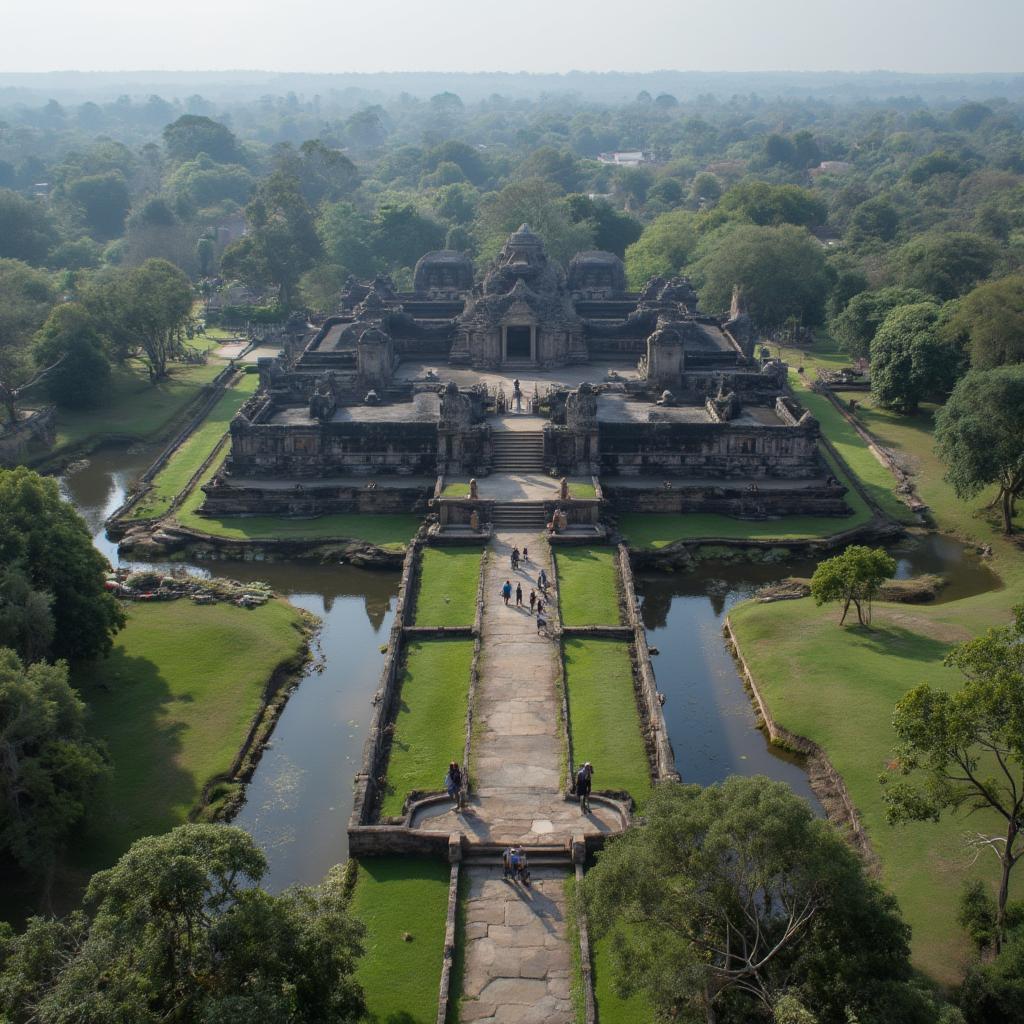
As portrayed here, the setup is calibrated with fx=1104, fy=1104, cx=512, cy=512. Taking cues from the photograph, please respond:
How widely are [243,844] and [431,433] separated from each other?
30.7 meters

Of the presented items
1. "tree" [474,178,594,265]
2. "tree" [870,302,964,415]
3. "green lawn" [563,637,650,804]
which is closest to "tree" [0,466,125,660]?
"green lawn" [563,637,650,804]

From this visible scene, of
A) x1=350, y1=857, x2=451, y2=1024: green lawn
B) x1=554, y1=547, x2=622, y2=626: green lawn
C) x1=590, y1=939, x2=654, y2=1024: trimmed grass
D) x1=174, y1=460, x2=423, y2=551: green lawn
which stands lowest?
x1=174, y1=460, x2=423, y2=551: green lawn

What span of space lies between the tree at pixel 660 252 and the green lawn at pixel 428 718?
58.4 m

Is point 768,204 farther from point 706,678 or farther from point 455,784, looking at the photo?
point 455,784

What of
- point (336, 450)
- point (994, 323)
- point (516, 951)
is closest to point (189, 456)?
point (336, 450)

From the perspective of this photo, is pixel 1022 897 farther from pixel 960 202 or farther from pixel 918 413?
pixel 960 202

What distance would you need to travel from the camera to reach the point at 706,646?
34.1 meters

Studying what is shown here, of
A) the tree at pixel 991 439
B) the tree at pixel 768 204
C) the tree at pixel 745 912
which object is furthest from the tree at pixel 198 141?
the tree at pixel 745 912

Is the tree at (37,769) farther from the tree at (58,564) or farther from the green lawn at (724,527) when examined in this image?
the green lawn at (724,527)

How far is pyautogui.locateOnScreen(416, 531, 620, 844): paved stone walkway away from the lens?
23297 millimetres

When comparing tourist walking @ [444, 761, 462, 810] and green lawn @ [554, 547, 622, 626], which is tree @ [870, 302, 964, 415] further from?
tourist walking @ [444, 761, 462, 810]

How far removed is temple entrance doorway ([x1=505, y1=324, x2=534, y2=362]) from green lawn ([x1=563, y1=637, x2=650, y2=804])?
28353 mm

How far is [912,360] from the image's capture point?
183ft

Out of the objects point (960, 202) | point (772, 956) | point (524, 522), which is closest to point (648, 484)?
point (524, 522)
